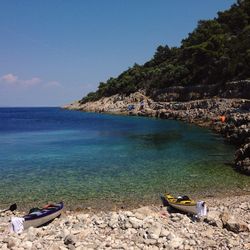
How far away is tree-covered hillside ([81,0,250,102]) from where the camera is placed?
92312mm

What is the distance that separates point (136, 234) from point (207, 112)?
72064 millimetres

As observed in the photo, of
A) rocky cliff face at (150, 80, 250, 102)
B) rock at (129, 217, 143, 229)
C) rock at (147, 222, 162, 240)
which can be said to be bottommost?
rock at (147, 222, 162, 240)

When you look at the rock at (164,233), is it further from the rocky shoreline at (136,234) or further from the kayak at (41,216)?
the kayak at (41,216)

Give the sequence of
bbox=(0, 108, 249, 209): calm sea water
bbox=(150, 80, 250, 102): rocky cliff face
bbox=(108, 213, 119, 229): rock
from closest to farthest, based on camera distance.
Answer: bbox=(108, 213, 119, 229): rock → bbox=(0, 108, 249, 209): calm sea water → bbox=(150, 80, 250, 102): rocky cliff face

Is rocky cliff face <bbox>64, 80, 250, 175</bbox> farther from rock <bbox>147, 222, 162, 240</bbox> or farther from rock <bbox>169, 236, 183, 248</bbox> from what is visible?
rock <bbox>169, 236, 183, 248</bbox>

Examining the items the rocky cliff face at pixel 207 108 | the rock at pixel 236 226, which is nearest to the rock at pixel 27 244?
the rock at pixel 236 226

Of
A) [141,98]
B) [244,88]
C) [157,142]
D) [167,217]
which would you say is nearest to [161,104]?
[141,98]

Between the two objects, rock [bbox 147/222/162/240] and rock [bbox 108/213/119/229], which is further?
rock [bbox 108/213/119/229]

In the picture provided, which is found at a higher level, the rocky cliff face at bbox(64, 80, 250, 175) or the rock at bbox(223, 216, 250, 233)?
the rocky cliff face at bbox(64, 80, 250, 175)

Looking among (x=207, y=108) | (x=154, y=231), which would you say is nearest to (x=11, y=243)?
(x=154, y=231)

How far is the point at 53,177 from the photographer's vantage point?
31.2 metres

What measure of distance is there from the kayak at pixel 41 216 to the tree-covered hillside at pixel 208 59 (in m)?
76.9

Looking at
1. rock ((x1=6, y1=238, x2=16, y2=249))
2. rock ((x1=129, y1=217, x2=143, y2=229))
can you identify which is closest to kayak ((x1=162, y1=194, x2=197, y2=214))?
rock ((x1=129, y1=217, x2=143, y2=229))

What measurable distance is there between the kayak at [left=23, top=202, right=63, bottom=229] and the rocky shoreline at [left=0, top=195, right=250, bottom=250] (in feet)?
3.83
